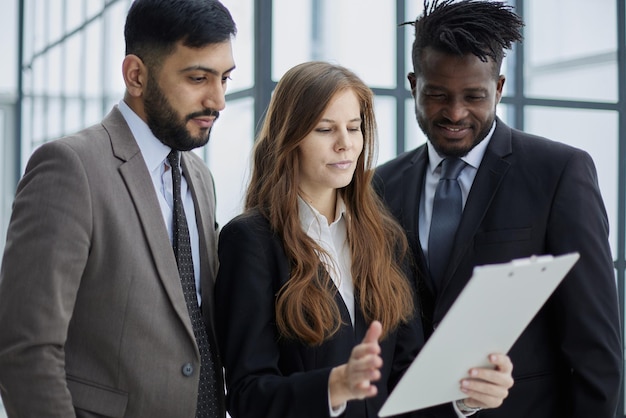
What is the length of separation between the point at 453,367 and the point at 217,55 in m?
0.93

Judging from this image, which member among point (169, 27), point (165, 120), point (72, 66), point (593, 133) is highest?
point (72, 66)

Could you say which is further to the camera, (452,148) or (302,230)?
(452,148)

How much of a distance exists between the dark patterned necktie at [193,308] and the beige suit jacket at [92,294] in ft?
0.22

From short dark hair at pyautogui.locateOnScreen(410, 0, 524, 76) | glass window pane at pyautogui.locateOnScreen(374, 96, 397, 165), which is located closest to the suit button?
short dark hair at pyautogui.locateOnScreen(410, 0, 524, 76)

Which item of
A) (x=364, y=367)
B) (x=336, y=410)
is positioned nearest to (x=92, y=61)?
(x=336, y=410)

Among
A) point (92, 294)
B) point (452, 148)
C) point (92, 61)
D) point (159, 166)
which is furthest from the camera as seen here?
point (92, 61)

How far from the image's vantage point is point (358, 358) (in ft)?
5.76

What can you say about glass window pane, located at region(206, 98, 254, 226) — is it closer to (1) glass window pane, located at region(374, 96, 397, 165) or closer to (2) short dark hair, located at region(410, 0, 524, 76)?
(1) glass window pane, located at region(374, 96, 397, 165)

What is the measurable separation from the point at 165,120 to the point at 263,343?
588 mm

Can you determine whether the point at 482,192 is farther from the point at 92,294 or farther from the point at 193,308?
A: the point at 92,294

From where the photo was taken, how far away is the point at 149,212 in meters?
2.04

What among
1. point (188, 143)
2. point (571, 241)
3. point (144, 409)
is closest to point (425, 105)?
point (571, 241)

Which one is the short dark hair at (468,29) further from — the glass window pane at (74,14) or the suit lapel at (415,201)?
the glass window pane at (74,14)

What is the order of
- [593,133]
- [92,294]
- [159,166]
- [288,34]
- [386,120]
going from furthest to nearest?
[593,133] → [386,120] → [288,34] → [159,166] → [92,294]
